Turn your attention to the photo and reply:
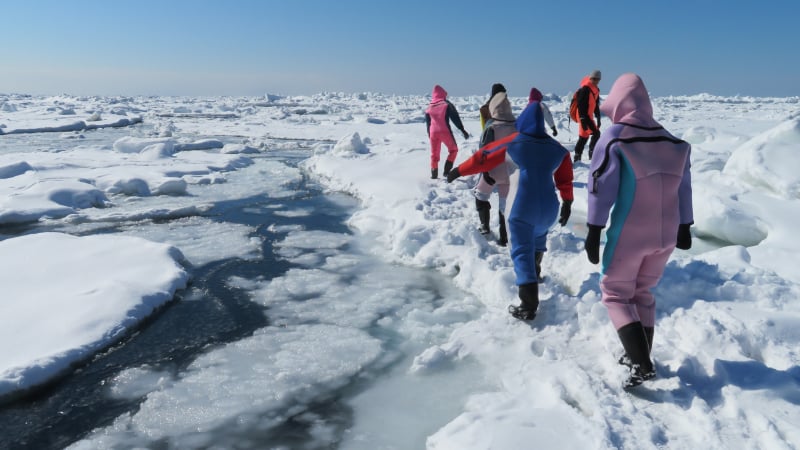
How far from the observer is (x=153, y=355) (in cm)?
296

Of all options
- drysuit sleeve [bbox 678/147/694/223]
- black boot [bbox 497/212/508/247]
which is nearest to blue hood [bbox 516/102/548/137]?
drysuit sleeve [bbox 678/147/694/223]

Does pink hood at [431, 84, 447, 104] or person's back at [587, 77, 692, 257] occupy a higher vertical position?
pink hood at [431, 84, 447, 104]

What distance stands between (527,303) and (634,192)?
3.73ft

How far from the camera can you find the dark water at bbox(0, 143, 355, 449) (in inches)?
89.8

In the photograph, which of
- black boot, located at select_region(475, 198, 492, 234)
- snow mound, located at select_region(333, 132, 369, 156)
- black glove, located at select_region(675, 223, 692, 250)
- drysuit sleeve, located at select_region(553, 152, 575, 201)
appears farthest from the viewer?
snow mound, located at select_region(333, 132, 369, 156)

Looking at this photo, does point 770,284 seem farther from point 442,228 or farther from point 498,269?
point 442,228

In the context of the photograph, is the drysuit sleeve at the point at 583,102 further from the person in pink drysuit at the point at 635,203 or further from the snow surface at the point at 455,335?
the person in pink drysuit at the point at 635,203

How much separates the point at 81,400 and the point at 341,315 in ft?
5.27

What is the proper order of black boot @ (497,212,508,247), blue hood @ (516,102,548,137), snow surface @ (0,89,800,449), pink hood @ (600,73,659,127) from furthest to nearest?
black boot @ (497,212,508,247) < blue hood @ (516,102,548,137) < pink hood @ (600,73,659,127) < snow surface @ (0,89,800,449)

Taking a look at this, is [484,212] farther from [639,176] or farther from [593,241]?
[639,176]

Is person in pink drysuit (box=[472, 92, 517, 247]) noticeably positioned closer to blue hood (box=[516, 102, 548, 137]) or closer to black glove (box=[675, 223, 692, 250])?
blue hood (box=[516, 102, 548, 137])

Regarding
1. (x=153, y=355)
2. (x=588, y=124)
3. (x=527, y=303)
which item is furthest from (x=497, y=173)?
(x=588, y=124)

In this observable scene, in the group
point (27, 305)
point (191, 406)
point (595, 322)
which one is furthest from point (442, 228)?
point (27, 305)

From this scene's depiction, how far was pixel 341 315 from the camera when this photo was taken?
350 centimetres
